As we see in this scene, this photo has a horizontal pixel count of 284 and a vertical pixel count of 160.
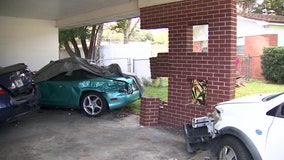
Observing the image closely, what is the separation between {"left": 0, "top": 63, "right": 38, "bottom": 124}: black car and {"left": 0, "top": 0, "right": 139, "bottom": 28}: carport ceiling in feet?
9.76

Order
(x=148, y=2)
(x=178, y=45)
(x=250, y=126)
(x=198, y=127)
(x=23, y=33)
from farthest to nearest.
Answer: (x=23, y=33), (x=148, y=2), (x=178, y=45), (x=198, y=127), (x=250, y=126)

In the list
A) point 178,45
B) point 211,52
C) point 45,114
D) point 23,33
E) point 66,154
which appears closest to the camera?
point 66,154

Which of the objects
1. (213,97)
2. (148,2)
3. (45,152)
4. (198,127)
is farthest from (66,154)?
(148,2)

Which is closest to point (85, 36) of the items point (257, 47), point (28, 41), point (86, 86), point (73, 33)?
point (73, 33)

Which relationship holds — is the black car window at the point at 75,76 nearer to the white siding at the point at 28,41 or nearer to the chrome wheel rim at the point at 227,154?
the white siding at the point at 28,41

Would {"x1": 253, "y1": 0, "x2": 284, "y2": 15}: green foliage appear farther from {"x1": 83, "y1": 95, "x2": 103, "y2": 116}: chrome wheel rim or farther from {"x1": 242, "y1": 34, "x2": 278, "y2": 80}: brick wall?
{"x1": 83, "y1": 95, "x2": 103, "y2": 116}: chrome wheel rim

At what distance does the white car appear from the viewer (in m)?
3.19

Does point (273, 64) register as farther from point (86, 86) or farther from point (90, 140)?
point (90, 140)

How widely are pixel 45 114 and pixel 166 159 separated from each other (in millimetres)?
4415

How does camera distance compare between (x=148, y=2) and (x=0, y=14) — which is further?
(x=0, y=14)

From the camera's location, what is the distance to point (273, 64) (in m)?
13.8

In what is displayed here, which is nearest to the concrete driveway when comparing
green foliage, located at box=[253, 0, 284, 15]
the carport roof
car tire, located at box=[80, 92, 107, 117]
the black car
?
car tire, located at box=[80, 92, 107, 117]

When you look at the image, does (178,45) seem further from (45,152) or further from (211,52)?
(45,152)

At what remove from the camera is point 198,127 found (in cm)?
454
